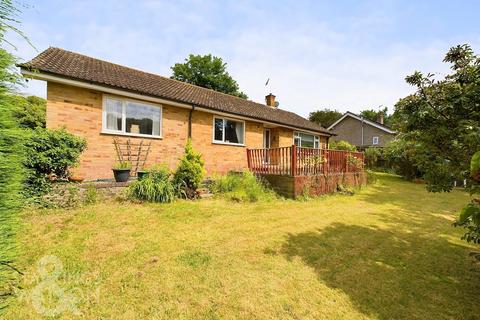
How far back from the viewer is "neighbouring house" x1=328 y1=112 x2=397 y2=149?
28583mm

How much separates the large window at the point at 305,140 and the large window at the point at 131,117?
10.6 metres

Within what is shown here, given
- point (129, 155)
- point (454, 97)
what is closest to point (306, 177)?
point (454, 97)

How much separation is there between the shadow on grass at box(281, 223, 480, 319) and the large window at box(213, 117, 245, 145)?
7833 mm

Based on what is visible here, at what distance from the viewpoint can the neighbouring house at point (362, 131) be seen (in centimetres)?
2858

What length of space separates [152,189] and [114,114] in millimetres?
3948

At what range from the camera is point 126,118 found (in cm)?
878

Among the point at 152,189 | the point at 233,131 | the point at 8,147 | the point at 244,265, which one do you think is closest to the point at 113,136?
the point at 152,189

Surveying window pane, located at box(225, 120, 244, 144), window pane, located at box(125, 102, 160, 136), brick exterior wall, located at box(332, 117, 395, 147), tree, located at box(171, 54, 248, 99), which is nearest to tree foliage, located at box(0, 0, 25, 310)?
window pane, located at box(125, 102, 160, 136)

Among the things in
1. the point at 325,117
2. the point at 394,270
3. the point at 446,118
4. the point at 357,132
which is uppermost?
the point at 325,117

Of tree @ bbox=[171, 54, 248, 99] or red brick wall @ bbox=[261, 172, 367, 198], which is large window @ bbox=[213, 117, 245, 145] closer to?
red brick wall @ bbox=[261, 172, 367, 198]

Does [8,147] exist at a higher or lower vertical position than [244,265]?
higher

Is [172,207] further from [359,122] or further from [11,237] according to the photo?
[359,122]

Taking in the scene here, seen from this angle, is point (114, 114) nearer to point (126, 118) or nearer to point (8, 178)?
point (126, 118)

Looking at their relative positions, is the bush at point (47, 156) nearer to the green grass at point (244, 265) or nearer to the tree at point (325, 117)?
the green grass at point (244, 265)
